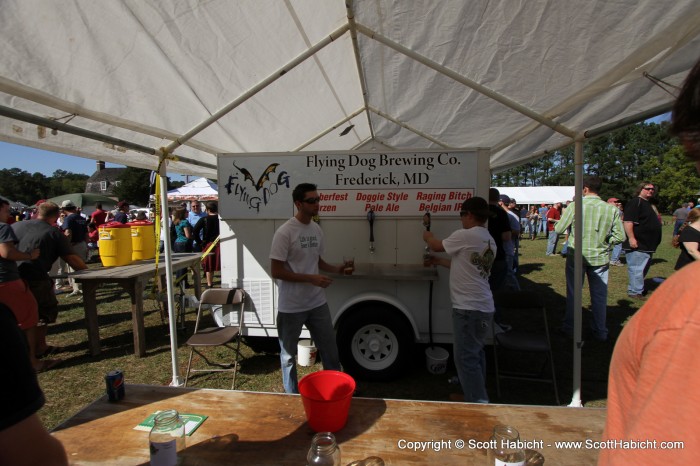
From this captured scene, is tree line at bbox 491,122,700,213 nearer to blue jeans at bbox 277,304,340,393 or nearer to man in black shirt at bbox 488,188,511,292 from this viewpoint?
man in black shirt at bbox 488,188,511,292

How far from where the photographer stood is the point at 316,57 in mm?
3631

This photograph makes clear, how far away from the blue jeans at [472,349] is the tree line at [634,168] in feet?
141

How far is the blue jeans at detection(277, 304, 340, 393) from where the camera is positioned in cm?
306

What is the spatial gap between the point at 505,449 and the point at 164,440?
1.34 m

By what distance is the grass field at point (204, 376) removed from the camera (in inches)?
147

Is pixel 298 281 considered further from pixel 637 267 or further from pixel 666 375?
pixel 637 267

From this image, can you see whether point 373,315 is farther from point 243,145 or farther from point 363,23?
point 243,145

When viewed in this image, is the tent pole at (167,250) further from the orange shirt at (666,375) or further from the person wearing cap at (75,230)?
the person wearing cap at (75,230)

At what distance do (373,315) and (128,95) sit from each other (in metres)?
3.18

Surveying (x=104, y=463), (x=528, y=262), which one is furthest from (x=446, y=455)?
(x=528, y=262)

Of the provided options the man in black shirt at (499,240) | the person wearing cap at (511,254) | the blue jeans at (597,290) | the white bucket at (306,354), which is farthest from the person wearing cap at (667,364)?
the blue jeans at (597,290)

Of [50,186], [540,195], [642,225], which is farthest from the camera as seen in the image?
[50,186]

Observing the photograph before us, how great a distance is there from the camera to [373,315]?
12.6 feet

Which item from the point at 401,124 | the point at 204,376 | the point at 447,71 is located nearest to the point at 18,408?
the point at 447,71
